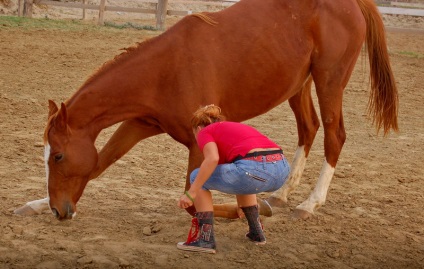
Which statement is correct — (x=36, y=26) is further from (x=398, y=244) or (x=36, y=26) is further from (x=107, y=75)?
(x=398, y=244)

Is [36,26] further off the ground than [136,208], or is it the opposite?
[136,208]

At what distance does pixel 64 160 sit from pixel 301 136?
228 centimetres

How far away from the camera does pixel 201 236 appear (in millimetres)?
4516

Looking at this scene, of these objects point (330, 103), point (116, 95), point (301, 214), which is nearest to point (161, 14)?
point (330, 103)

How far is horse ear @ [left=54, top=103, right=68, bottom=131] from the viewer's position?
4.66 metres

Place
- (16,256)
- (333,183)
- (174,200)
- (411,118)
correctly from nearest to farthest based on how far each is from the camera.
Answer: (16,256) < (174,200) < (333,183) < (411,118)

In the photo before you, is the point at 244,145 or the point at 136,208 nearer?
the point at 244,145

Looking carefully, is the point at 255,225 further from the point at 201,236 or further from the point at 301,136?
the point at 301,136

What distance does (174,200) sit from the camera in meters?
5.76

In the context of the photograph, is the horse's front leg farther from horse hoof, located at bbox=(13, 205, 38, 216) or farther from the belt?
the belt

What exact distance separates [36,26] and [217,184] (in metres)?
11.4

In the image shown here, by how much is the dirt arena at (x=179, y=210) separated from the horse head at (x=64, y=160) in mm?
193

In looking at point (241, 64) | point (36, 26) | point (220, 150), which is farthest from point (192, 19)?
point (36, 26)

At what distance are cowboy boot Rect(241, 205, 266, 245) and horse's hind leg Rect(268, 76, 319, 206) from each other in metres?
1.14
